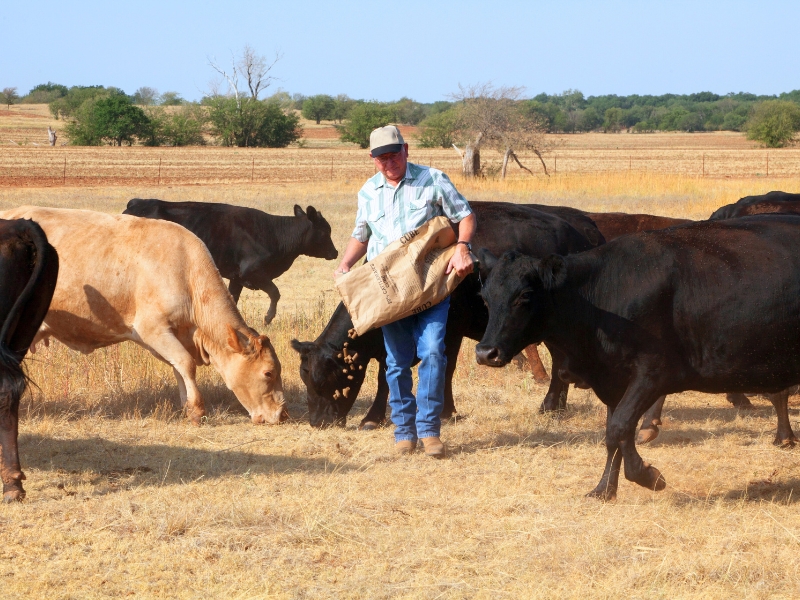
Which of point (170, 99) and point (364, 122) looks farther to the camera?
point (170, 99)

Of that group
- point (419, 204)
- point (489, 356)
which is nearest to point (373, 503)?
point (489, 356)

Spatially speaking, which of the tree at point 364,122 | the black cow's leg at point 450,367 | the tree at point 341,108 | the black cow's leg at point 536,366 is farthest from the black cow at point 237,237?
the tree at point 341,108

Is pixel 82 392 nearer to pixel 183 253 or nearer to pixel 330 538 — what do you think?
pixel 183 253

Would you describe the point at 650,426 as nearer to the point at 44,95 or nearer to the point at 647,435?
the point at 647,435

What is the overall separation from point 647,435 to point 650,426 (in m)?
0.09

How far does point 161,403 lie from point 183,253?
4.17 ft

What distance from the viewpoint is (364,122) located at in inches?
2854

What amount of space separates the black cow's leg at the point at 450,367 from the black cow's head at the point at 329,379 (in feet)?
2.11

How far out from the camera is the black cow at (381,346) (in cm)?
707

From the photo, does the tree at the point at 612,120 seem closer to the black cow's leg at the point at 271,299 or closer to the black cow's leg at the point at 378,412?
the black cow's leg at the point at 271,299

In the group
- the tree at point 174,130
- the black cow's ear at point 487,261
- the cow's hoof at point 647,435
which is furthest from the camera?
the tree at point 174,130

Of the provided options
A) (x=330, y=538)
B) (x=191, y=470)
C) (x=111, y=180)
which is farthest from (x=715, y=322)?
(x=111, y=180)

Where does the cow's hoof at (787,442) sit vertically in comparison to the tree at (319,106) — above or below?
below

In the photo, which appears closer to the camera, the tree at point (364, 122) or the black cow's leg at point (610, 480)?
the black cow's leg at point (610, 480)
